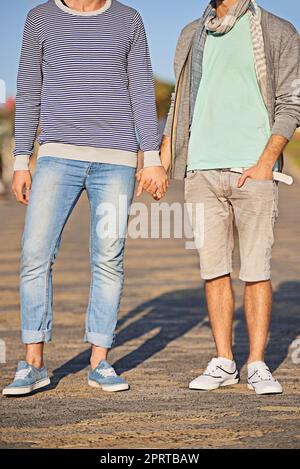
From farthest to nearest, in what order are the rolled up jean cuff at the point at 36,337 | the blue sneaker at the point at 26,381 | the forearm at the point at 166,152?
the forearm at the point at 166,152, the rolled up jean cuff at the point at 36,337, the blue sneaker at the point at 26,381

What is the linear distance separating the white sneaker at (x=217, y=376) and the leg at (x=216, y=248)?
7 centimetres

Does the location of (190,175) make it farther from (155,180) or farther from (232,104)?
(232,104)

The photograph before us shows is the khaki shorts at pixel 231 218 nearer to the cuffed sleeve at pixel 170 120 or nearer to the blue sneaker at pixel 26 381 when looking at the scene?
the cuffed sleeve at pixel 170 120

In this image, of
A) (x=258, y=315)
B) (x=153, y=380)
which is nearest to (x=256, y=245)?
(x=258, y=315)

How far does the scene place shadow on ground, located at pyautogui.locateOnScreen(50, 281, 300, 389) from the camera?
6656 mm

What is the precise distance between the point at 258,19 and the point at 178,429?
203cm

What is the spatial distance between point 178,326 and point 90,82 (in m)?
3.07

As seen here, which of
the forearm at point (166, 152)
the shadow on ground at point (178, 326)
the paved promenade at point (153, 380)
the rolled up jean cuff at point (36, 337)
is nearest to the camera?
the paved promenade at point (153, 380)

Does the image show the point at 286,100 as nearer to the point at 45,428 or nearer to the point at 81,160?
the point at 81,160

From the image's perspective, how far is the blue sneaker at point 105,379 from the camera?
5.62 metres

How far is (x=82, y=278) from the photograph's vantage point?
11.5m

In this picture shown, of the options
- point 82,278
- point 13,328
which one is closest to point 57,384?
point 13,328

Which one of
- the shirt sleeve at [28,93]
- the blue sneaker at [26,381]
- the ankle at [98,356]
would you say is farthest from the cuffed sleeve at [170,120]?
the blue sneaker at [26,381]

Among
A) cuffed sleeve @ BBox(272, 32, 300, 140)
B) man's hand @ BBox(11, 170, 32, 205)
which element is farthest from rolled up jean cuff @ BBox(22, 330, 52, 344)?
cuffed sleeve @ BBox(272, 32, 300, 140)
